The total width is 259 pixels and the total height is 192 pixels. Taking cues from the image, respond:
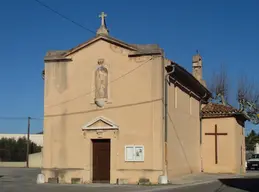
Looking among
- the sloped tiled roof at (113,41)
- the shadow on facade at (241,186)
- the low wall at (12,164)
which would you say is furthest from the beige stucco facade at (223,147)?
the low wall at (12,164)

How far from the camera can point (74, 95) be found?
2309 cm

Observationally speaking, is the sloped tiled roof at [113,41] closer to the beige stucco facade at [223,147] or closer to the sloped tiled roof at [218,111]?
the sloped tiled roof at [218,111]

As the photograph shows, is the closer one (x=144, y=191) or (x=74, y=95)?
(x=144, y=191)

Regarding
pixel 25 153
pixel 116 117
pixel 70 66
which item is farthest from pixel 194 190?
pixel 25 153

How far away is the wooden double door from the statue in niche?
2.32 m

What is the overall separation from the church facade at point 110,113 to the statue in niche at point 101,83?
5 centimetres

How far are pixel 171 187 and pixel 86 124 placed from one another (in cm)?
591

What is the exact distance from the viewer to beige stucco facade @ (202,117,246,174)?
94.4ft

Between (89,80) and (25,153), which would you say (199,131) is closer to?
(89,80)

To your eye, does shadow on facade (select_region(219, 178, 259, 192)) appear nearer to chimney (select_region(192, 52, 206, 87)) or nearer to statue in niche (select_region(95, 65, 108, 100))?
statue in niche (select_region(95, 65, 108, 100))

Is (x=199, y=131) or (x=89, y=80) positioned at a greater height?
(x=89, y=80)

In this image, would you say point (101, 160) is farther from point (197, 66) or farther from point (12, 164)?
point (12, 164)

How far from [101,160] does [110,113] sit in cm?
245

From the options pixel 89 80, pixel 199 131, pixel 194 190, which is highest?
pixel 89 80
